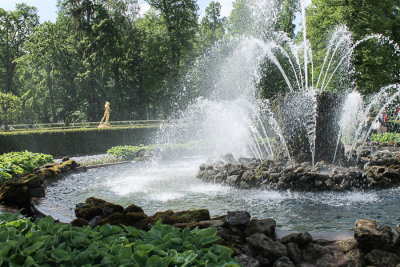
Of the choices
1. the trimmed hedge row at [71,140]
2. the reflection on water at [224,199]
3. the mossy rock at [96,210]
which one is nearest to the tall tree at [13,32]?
the trimmed hedge row at [71,140]

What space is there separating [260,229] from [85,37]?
115 ft

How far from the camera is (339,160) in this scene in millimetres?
8195

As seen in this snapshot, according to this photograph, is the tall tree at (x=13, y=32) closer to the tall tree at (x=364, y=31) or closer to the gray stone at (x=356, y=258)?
the tall tree at (x=364, y=31)

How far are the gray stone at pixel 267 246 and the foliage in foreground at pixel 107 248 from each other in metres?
0.52

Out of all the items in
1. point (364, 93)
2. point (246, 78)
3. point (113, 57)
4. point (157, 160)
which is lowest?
point (157, 160)

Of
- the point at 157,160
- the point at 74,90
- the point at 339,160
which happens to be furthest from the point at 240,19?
the point at 339,160

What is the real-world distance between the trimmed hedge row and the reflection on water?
31.9ft

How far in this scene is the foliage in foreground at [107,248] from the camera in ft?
6.97

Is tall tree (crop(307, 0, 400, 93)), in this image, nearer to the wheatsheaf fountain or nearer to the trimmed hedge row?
the wheatsheaf fountain

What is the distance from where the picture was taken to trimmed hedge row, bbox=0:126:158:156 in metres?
16.6

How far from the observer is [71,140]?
18.2 metres

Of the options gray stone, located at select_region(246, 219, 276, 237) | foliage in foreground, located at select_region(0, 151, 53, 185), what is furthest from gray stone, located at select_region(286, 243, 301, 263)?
foliage in foreground, located at select_region(0, 151, 53, 185)

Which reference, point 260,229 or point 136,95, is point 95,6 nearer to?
point 136,95

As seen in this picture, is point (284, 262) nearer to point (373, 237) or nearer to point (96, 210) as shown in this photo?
point (373, 237)
